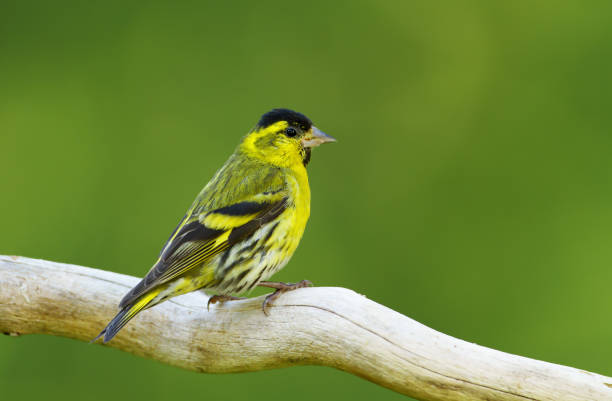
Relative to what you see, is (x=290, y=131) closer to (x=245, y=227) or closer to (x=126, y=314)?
(x=245, y=227)

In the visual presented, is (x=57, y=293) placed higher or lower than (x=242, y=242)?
lower

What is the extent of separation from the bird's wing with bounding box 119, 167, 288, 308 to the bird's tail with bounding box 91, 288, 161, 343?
56mm

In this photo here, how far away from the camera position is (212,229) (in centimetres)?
271

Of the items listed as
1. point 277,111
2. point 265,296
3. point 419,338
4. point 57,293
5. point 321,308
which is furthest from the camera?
point 277,111

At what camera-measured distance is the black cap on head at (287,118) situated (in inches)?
123

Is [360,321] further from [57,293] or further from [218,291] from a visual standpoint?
[57,293]

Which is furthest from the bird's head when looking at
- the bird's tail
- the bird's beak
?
the bird's tail

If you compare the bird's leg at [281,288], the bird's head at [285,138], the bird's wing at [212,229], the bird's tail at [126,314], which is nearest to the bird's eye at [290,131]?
the bird's head at [285,138]

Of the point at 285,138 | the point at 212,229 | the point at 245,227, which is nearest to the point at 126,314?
the point at 212,229

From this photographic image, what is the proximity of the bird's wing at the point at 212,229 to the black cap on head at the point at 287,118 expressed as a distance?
1.05 feet

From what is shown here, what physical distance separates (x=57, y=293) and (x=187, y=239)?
0.64m

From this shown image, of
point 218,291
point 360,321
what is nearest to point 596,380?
point 360,321

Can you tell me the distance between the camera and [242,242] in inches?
109

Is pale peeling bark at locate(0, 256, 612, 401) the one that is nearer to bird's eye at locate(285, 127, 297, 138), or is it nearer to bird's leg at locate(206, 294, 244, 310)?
bird's leg at locate(206, 294, 244, 310)
